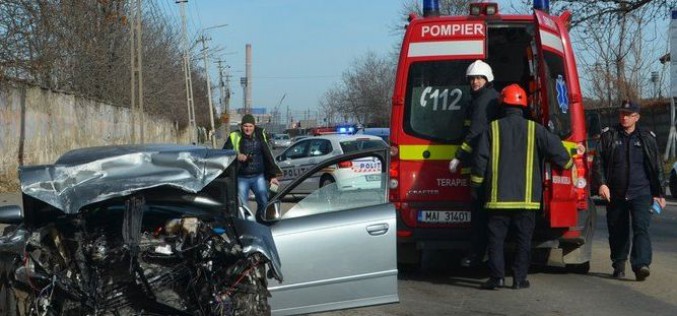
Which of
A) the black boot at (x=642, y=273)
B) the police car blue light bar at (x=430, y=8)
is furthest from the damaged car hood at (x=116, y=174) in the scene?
the black boot at (x=642, y=273)

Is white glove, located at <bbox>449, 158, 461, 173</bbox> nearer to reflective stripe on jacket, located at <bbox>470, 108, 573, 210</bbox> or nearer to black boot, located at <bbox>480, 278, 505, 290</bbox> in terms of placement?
reflective stripe on jacket, located at <bbox>470, 108, 573, 210</bbox>

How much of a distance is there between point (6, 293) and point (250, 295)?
1.48 m

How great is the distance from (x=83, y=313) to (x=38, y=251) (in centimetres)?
47

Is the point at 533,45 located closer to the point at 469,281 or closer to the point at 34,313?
the point at 469,281

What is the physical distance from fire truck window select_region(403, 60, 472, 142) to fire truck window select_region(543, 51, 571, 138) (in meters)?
0.78

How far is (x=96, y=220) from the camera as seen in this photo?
596cm

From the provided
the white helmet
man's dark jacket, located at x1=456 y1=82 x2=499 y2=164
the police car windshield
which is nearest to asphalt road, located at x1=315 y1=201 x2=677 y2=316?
man's dark jacket, located at x1=456 y1=82 x2=499 y2=164

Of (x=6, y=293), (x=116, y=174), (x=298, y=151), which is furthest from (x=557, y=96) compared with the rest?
(x=298, y=151)

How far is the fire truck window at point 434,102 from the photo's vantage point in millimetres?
8828

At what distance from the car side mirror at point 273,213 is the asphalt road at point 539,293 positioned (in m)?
1.35

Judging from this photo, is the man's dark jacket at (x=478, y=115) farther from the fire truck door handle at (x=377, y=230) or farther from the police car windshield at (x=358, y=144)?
the police car windshield at (x=358, y=144)

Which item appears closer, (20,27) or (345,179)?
(345,179)

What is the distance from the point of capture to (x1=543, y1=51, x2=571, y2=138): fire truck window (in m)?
8.42

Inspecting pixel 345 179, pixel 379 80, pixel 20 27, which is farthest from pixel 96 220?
pixel 379 80
